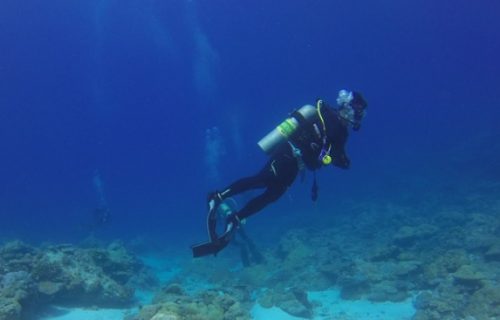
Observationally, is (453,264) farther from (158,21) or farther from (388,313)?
(158,21)

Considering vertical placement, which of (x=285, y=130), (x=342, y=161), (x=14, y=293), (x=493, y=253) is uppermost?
(x=285, y=130)

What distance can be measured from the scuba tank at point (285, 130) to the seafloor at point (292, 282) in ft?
A: 9.85

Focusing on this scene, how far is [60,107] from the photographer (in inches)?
7485

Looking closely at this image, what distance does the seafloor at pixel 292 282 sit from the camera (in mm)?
7992

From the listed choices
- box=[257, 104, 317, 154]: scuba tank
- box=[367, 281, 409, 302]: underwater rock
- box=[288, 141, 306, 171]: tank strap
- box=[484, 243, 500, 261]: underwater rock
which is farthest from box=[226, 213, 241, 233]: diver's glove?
box=[484, 243, 500, 261]: underwater rock

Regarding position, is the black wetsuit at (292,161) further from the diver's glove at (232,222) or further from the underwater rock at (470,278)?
the underwater rock at (470,278)

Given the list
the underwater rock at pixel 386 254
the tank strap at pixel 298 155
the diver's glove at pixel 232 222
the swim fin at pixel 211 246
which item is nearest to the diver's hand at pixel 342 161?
the tank strap at pixel 298 155

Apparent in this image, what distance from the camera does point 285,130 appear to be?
6637 millimetres

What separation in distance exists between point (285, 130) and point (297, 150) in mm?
376

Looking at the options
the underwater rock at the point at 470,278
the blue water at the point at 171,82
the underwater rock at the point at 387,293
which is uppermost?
the blue water at the point at 171,82

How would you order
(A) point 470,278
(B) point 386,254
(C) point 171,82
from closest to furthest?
1. (A) point 470,278
2. (B) point 386,254
3. (C) point 171,82

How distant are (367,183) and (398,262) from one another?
2413 centimetres

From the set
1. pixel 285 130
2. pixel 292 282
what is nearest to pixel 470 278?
pixel 292 282

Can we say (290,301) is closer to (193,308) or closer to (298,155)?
(193,308)
